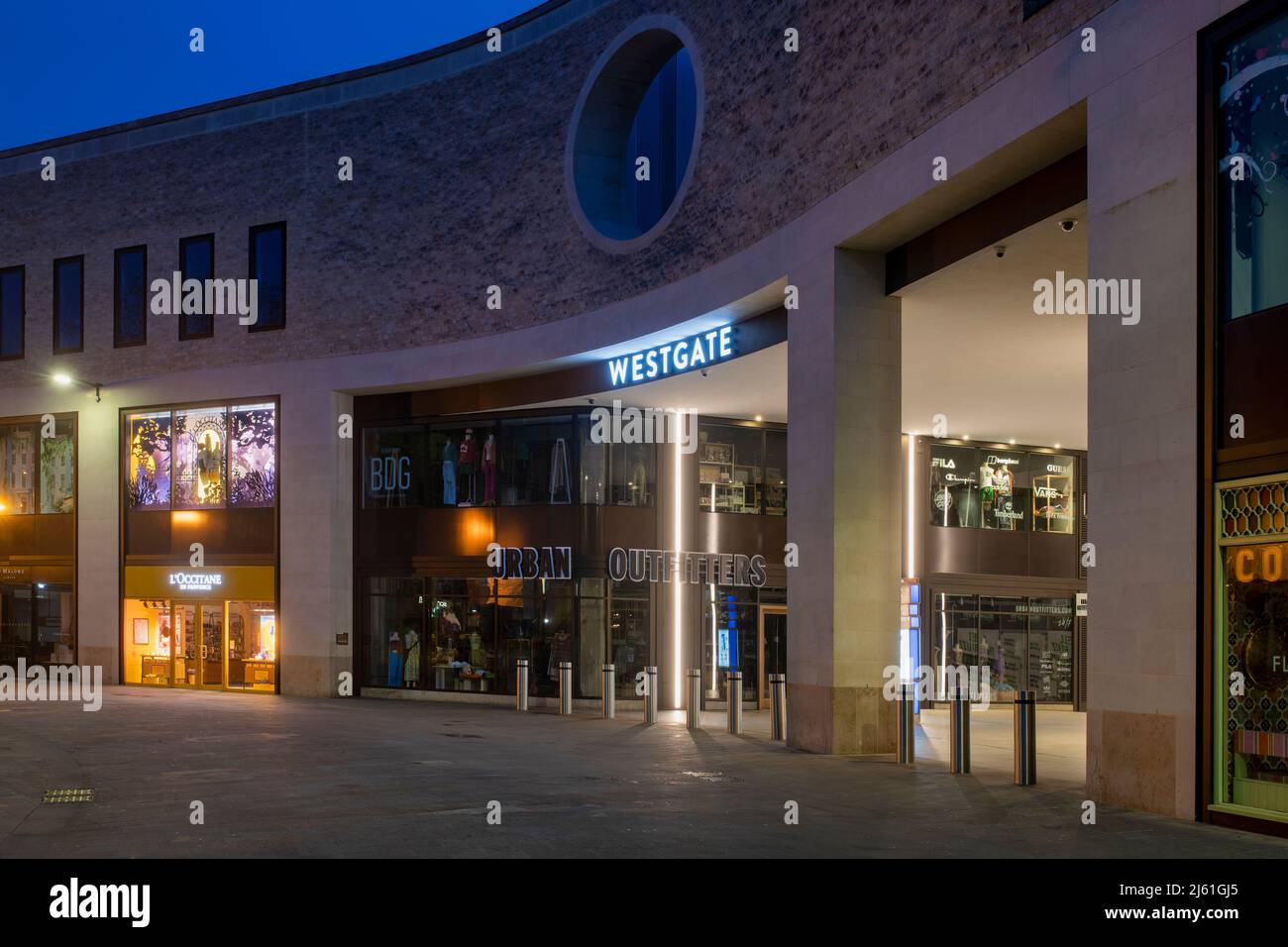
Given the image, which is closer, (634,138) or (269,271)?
(634,138)

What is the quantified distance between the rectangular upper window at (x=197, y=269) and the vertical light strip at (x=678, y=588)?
11.9 m

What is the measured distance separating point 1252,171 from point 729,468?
17.4 metres

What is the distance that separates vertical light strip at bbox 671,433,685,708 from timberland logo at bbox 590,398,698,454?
14 centimetres

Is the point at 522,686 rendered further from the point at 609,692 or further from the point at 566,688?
the point at 609,692

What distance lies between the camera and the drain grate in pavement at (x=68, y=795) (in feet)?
39.2

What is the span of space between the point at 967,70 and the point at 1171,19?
3262 millimetres

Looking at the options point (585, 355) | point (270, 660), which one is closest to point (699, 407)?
point (585, 355)

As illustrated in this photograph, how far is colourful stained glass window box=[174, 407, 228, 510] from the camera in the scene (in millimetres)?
29906

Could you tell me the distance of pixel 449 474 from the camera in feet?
92.8

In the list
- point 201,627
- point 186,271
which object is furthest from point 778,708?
point 186,271

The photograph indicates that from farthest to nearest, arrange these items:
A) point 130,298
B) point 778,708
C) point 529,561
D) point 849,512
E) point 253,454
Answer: point 130,298 → point 253,454 → point 529,561 → point 778,708 → point 849,512
